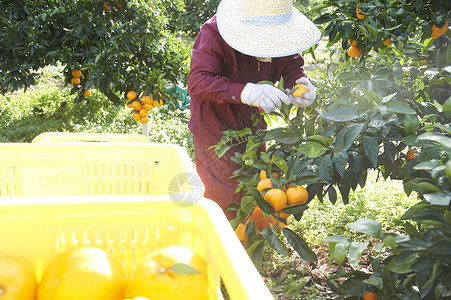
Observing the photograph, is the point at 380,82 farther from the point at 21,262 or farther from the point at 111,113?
the point at 111,113

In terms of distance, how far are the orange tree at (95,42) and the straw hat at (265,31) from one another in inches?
69.9

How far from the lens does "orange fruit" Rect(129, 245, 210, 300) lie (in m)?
0.63

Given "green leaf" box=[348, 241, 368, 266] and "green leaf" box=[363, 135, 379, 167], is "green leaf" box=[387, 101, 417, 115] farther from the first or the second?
"green leaf" box=[348, 241, 368, 266]

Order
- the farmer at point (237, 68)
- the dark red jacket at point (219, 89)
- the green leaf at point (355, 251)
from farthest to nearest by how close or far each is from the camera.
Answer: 1. the dark red jacket at point (219, 89)
2. the farmer at point (237, 68)
3. the green leaf at point (355, 251)

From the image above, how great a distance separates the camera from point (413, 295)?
935 millimetres

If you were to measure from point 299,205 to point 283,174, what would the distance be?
186mm

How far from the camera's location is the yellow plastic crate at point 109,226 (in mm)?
695

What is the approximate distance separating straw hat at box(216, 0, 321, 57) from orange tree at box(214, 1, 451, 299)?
139 mm

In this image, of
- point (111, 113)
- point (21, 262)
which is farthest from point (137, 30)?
point (21, 262)

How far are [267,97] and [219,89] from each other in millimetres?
278

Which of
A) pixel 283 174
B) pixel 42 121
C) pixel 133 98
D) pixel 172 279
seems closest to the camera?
pixel 172 279

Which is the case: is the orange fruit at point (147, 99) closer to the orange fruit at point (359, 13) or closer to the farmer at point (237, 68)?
the farmer at point (237, 68)

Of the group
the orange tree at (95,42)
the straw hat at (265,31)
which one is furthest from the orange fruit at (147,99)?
the straw hat at (265,31)

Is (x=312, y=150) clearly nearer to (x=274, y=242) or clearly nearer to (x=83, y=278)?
(x=274, y=242)
